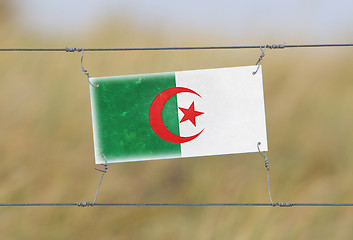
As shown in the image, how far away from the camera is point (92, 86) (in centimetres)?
356

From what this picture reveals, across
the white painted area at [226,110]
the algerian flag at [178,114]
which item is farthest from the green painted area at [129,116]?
the white painted area at [226,110]

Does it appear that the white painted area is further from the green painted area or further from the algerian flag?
the green painted area

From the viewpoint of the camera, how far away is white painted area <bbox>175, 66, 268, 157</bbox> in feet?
11.6

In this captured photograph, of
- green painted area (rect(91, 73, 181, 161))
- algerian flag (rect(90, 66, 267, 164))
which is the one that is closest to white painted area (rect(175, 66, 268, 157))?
algerian flag (rect(90, 66, 267, 164))

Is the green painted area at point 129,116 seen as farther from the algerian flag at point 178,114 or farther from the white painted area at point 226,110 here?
the white painted area at point 226,110

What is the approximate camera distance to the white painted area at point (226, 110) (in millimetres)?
3521

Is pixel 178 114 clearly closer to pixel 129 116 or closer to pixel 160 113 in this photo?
pixel 160 113

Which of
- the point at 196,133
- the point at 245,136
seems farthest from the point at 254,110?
the point at 196,133

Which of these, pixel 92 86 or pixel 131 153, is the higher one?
pixel 92 86

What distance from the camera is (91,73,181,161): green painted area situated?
140 inches

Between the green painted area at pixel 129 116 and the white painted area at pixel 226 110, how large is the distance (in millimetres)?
117

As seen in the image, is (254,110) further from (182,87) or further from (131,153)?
(131,153)

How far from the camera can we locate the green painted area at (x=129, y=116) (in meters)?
3.55

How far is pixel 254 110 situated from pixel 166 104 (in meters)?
0.57
